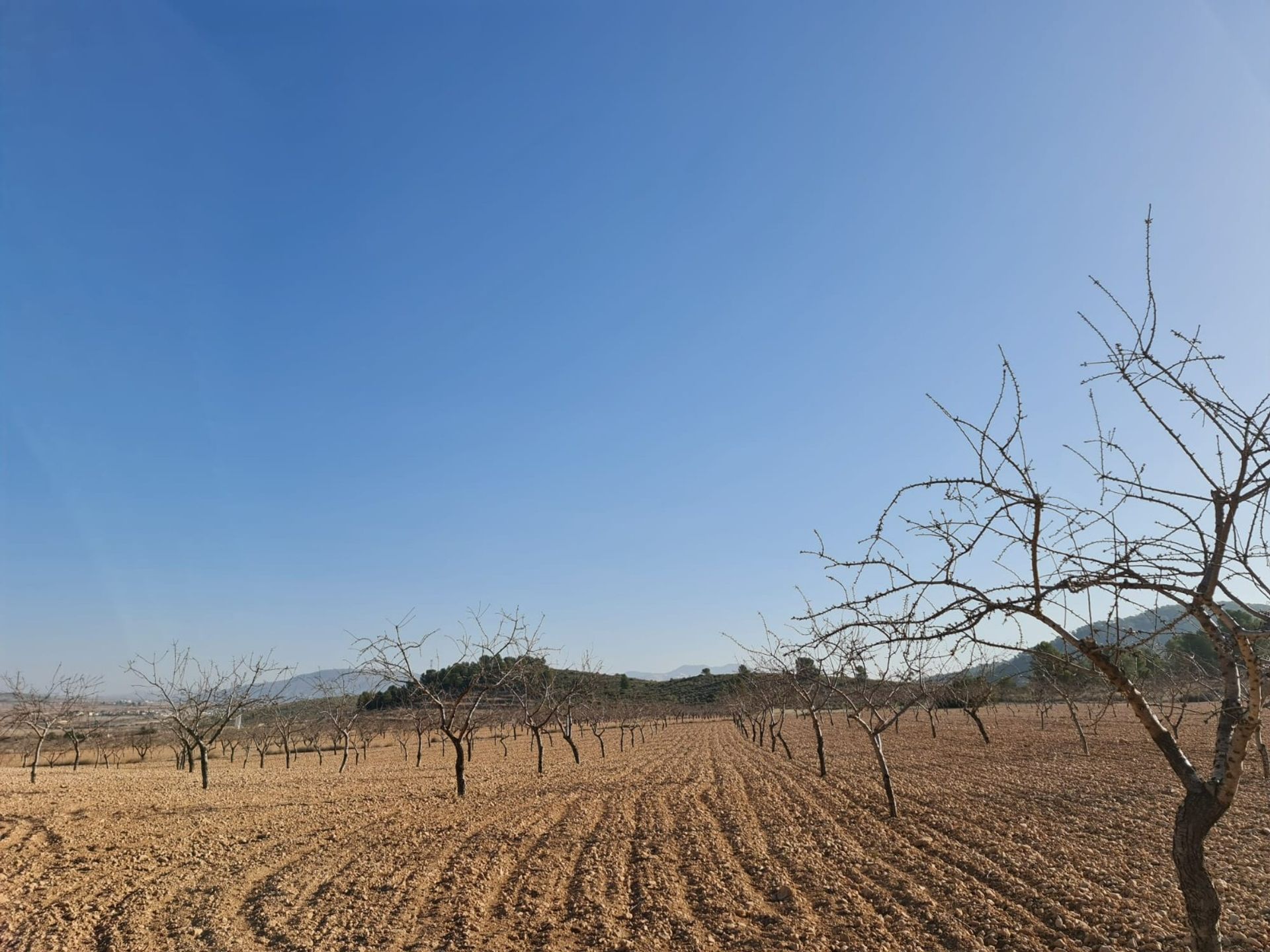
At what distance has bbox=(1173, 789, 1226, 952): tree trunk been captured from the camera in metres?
3.96

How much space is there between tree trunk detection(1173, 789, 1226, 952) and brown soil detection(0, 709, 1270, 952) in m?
3.08

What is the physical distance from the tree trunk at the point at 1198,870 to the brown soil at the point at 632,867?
3.08 metres

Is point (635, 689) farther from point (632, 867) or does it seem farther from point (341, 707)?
Result: point (632, 867)

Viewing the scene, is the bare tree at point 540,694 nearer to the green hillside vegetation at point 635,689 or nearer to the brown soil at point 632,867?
the brown soil at point 632,867

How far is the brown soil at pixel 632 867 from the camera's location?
23.7ft

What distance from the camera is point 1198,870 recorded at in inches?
159

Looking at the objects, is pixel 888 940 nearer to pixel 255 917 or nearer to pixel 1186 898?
pixel 1186 898

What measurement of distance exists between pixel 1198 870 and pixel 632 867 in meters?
7.28

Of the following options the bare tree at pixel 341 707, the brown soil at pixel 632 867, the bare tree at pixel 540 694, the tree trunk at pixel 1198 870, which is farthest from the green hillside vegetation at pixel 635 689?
the tree trunk at pixel 1198 870

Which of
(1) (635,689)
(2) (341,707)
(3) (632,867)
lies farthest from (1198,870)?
(1) (635,689)

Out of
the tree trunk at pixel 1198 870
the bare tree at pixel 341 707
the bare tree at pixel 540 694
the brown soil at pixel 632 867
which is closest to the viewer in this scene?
the tree trunk at pixel 1198 870

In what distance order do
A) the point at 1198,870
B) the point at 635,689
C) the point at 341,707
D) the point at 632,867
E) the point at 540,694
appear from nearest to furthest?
1. the point at 1198,870
2. the point at 632,867
3. the point at 540,694
4. the point at 341,707
5. the point at 635,689

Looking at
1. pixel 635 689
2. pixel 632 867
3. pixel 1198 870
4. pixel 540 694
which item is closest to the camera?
pixel 1198 870

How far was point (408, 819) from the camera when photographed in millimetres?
13742
